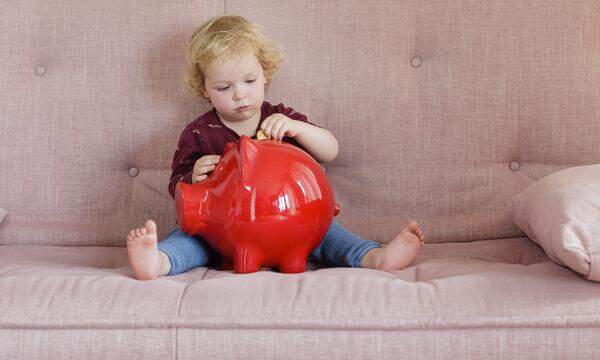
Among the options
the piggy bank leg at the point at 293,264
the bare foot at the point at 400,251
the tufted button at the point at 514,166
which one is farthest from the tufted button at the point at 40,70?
the tufted button at the point at 514,166

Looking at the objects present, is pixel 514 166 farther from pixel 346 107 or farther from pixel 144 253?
pixel 144 253

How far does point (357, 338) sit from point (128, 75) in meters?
0.93

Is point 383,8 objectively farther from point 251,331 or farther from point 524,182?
point 251,331

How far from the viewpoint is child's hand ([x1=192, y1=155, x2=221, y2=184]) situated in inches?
60.5

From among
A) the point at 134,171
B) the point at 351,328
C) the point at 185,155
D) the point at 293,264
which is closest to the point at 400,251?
the point at 293,264

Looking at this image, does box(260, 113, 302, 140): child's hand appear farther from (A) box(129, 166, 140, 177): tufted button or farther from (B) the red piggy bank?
(A) box(129, 166, 140, 177): tufted button

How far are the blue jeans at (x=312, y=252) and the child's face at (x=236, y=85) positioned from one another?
0.93ft

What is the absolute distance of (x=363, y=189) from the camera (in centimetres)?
177

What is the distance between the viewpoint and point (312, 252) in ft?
5.20

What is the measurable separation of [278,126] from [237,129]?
17cm

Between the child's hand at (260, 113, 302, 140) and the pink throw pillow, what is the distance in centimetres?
49

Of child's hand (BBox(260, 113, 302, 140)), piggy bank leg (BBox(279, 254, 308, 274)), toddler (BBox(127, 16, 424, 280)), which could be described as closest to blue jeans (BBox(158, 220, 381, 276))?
toddler (BBox(127, 16, 424, 280))

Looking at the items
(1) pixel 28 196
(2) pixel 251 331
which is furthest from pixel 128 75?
(2) pixel 251 331

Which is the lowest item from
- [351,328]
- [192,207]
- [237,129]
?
[351,328]
